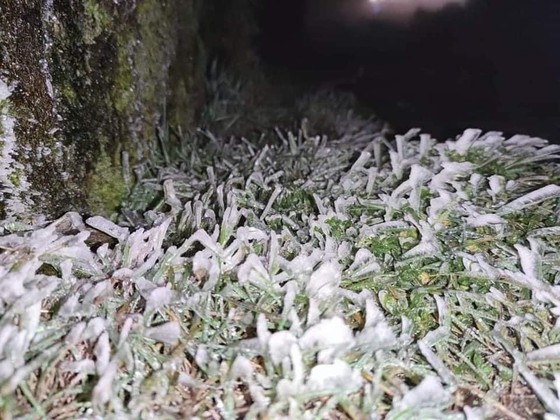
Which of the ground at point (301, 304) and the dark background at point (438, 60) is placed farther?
the dark background at point (438, 60)

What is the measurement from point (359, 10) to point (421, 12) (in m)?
0.16

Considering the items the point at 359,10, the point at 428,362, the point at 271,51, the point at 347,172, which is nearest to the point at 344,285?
the point at 428,362

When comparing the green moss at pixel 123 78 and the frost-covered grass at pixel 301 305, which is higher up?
the green moss at pixel 123 78

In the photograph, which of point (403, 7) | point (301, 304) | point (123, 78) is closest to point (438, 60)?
point (403, 7)

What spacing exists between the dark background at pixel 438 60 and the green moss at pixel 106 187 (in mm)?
641

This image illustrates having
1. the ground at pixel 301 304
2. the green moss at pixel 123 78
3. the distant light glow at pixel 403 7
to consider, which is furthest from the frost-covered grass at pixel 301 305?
the distant light glow at pixel 403 7

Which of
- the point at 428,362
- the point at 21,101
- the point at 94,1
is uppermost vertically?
the point at 94,1

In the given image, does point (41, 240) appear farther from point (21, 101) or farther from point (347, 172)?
point (347, 172)

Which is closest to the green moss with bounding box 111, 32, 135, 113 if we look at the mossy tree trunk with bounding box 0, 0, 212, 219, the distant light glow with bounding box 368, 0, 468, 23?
the mossy tree trunk with bounding box 0, 0, 212, 219

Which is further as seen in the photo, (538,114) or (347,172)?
(538,114)

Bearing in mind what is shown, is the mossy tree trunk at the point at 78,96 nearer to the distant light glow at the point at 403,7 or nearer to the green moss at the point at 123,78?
the green moss at the point at 123,78

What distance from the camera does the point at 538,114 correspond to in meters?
1.08

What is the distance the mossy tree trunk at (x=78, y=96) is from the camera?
29.3 inches

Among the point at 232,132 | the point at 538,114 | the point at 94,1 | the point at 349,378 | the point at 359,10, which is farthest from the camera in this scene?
the point at 232,132
